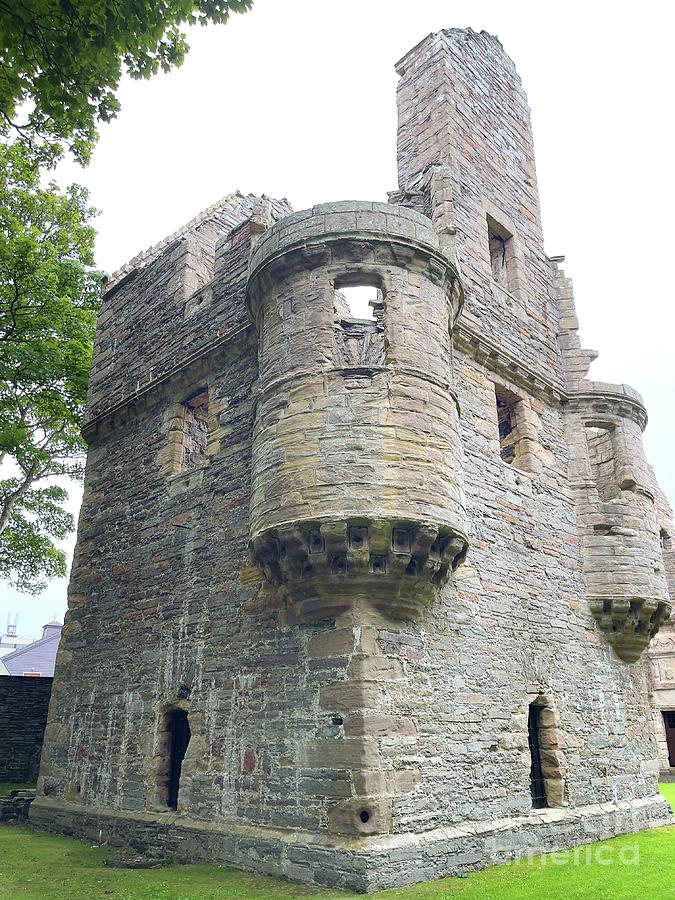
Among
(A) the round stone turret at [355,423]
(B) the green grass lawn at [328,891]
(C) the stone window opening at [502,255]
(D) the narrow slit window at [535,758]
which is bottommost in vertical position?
(B) the green grass lawn at [328,891]

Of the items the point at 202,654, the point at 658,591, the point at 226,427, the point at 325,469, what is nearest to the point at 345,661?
the point at 325,469

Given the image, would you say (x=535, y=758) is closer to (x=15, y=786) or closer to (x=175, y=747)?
(x=175, y=747)

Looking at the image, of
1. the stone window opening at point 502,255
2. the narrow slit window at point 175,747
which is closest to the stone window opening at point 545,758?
the narrow slit window at point 175,747

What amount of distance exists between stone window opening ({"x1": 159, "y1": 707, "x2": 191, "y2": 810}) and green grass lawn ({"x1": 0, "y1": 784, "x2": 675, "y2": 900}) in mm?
938

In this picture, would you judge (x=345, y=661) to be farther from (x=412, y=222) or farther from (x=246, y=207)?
(x=246, y=207)

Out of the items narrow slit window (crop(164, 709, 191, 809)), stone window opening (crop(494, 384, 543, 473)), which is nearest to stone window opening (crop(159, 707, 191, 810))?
narrow slit window (crop(164, 709, 191, 809))

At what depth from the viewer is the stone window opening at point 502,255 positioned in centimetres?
1278

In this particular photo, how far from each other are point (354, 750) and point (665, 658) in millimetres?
16022

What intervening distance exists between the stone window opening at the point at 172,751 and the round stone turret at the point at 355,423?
3042 mm

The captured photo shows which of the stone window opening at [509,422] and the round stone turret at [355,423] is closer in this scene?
the round stone turret at [355,423]

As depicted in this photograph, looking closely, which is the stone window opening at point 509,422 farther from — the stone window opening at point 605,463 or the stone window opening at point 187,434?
the stone window opening at point 187,434

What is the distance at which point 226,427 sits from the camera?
10.6m

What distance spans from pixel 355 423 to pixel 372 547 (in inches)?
54.2

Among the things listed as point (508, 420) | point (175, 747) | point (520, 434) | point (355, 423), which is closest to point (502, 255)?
point (508, 420)
